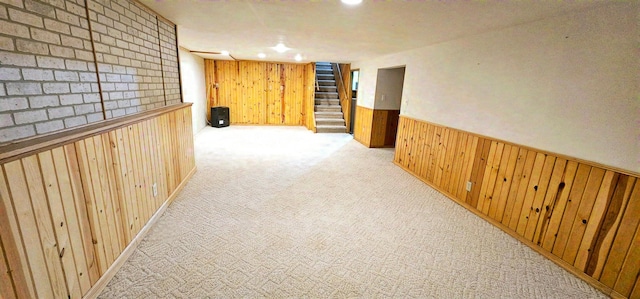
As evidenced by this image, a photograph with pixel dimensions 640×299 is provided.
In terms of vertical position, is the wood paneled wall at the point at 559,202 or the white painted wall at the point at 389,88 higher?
the white painted wall at the point at 389,88

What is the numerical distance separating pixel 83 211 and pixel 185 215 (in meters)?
1.18

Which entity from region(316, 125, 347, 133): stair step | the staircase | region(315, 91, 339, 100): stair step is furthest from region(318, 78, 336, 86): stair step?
region(316, 125, 347, 133): stair step

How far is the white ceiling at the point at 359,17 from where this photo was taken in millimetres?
2039

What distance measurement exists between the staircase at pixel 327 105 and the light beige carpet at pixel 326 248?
391 cm

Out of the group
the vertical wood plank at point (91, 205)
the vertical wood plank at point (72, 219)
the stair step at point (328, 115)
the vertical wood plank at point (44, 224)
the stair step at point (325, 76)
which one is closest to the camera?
the vertical wood plank at point (44, 224)

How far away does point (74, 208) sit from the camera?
1.48 metres

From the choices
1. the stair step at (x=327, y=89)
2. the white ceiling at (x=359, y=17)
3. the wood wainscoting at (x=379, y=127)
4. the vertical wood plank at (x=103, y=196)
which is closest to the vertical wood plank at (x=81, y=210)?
the vertical wood plank at (x=103, y=196)

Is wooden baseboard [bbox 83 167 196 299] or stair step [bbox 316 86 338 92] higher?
stair step [bbox 316 86 338 92]

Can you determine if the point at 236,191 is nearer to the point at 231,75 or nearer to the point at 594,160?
the point at 594,160

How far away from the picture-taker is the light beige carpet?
180cm

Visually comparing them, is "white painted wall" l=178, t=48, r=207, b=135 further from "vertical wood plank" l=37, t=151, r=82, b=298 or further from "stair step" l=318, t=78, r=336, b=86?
"vertical wood plank" l=37, t=151, r=82, b=298

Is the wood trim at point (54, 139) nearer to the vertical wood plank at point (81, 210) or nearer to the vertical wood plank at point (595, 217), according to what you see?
the vertical wood plank at point (81, 210)

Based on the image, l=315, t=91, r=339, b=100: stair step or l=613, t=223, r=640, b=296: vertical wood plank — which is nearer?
l=613, t=223, r=640, b=296: vertical wood plank

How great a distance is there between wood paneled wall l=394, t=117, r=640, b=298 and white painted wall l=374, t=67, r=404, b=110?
254 centimetres
